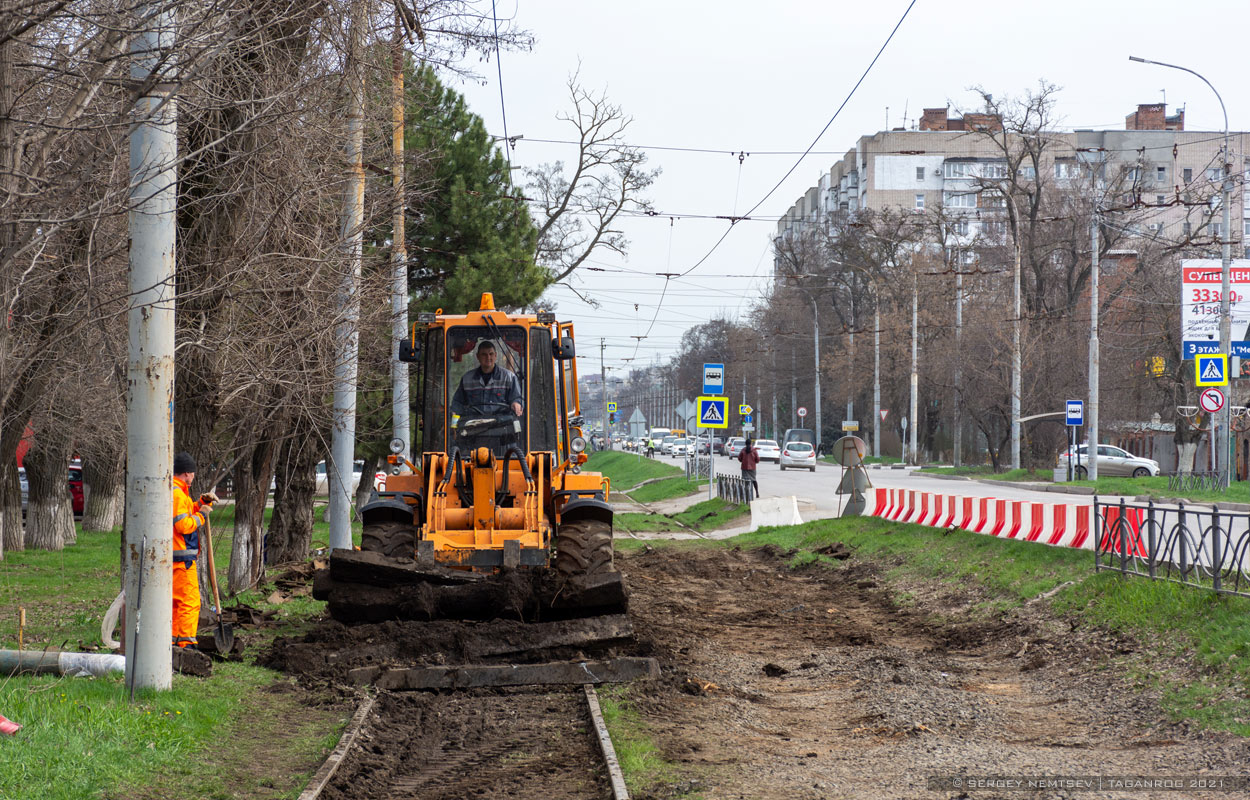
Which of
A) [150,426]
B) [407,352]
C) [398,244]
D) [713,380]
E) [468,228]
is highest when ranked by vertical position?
[468,228]

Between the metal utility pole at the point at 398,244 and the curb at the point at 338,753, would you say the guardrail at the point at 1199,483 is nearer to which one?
the metal utility pole at the point at 398,244

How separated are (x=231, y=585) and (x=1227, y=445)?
25746mm

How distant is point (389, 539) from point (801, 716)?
4.32 meters

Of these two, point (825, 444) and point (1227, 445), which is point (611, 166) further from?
point (825, 444)

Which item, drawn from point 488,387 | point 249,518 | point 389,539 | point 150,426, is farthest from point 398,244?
point 150,426

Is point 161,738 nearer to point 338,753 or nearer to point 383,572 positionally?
point 338,753

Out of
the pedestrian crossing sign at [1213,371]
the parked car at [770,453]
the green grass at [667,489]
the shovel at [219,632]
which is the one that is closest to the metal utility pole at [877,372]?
the parked car at [770,453]

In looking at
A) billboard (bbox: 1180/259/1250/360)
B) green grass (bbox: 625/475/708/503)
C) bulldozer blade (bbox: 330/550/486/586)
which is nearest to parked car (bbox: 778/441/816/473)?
green grass (bbox: 625/475/708/503)

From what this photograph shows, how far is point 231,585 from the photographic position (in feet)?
55.9

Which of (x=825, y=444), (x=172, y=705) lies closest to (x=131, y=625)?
(x=172, y=705)

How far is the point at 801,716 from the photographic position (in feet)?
30.1

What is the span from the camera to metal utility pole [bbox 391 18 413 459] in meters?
15.0

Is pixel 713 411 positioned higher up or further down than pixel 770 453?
higher up

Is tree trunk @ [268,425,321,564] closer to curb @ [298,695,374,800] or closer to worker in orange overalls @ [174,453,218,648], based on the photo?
worker in orange overalls @ [174,453,218,648]
